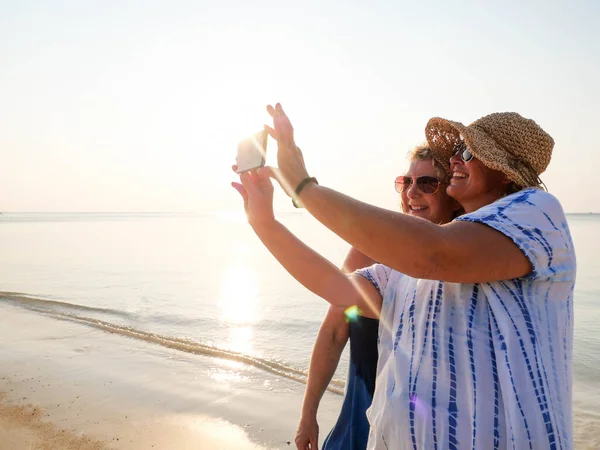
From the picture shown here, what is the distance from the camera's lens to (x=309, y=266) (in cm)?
213

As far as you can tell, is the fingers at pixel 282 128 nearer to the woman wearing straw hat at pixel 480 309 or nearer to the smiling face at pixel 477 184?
the woman wearing straw hat at pixel 480 309

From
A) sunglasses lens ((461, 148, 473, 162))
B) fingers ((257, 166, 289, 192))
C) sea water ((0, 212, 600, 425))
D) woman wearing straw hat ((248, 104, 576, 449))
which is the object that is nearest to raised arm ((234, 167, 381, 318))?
fingers ((257, 166, 289, 192))

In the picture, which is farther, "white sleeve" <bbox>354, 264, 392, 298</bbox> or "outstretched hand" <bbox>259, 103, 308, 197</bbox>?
"white sleeve" <bbox>354, 264, 392, 298</bbox>

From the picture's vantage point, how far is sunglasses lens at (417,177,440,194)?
273 cm

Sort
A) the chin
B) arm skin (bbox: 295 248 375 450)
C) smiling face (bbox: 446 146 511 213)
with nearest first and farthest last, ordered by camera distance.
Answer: smiling face (bbox: 446 146 511 213) < the chin < arm skin (bbox: 295 248 375 450)

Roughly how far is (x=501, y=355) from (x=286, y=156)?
89 centimetres

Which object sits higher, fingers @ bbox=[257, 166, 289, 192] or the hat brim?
the hat brim

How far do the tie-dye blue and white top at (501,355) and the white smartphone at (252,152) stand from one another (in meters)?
0.81

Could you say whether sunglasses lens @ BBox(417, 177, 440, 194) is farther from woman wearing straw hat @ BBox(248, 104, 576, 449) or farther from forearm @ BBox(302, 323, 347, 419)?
woman wearing straw hat @ BBox(248, 104, 576, 449)

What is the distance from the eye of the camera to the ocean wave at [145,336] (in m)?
7.68

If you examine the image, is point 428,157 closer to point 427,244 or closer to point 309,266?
point 309,266

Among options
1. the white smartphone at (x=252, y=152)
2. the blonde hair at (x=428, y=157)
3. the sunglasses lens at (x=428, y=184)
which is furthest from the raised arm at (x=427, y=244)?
the sunglasses lens at (x=428, y=184)

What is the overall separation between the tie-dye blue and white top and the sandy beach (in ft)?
13.3

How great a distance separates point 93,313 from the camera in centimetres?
1157
